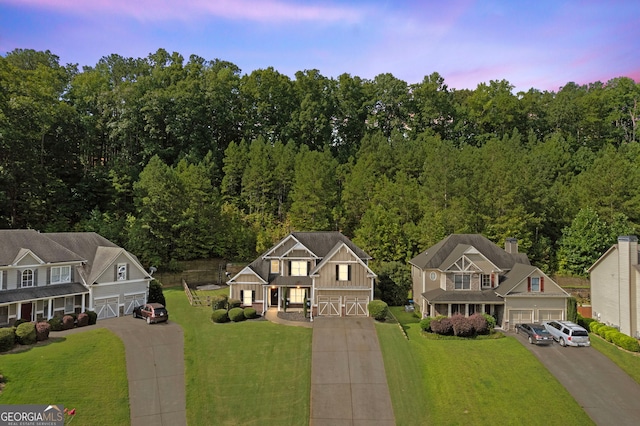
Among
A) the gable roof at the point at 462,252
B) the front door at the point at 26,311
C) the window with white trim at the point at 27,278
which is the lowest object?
the front door at the point at 26,311

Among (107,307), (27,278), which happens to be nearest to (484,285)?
(107,307)

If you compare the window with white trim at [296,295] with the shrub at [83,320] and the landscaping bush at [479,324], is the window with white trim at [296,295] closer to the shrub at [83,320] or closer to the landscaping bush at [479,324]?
the landscaping bush at [479,324]

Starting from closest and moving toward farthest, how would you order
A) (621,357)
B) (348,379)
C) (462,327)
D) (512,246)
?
1. (348,379)
2. (621,357)
3. (462,327)
4. (512,246)

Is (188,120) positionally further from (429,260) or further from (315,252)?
(429,260)

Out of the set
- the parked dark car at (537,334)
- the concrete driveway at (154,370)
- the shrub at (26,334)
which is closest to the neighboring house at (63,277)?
the concrete driveway at (154,370)

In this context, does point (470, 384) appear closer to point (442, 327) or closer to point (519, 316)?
point (442, 327)

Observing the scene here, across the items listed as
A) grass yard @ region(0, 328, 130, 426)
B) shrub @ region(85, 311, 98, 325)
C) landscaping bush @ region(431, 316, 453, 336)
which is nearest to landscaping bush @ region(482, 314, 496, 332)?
landscaping bush @ region(431, 316, 453, 336)
